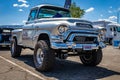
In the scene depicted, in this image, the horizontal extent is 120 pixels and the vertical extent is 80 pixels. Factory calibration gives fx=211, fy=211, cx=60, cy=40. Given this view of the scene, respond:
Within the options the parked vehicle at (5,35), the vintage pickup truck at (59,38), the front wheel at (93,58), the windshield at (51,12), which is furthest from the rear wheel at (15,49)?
the parked vehicle at (5,35)

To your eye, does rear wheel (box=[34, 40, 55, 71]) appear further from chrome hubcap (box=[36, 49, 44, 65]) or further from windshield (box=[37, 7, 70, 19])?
windshield (box=[37, 7, 70, 19])

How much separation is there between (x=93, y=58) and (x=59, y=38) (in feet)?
7.59

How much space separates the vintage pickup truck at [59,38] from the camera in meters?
6.58

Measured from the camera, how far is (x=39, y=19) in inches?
323

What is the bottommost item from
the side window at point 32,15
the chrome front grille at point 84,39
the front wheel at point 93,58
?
the front wheel at point 93,58

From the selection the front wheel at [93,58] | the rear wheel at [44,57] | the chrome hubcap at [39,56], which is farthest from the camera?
the front wheel at [93,58]

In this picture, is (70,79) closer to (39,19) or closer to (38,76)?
(38,76)

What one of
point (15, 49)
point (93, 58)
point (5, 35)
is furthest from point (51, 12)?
point (5, 35)

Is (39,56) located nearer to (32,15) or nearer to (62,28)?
(62,28)

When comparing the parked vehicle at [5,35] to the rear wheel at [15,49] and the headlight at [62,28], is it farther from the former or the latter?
the headlight at [62,28]

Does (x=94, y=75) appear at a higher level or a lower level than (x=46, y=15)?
lower

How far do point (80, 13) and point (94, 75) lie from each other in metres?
43.2

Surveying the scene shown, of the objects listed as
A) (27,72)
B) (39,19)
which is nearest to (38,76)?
(27,72)

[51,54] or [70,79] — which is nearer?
[70,79]
